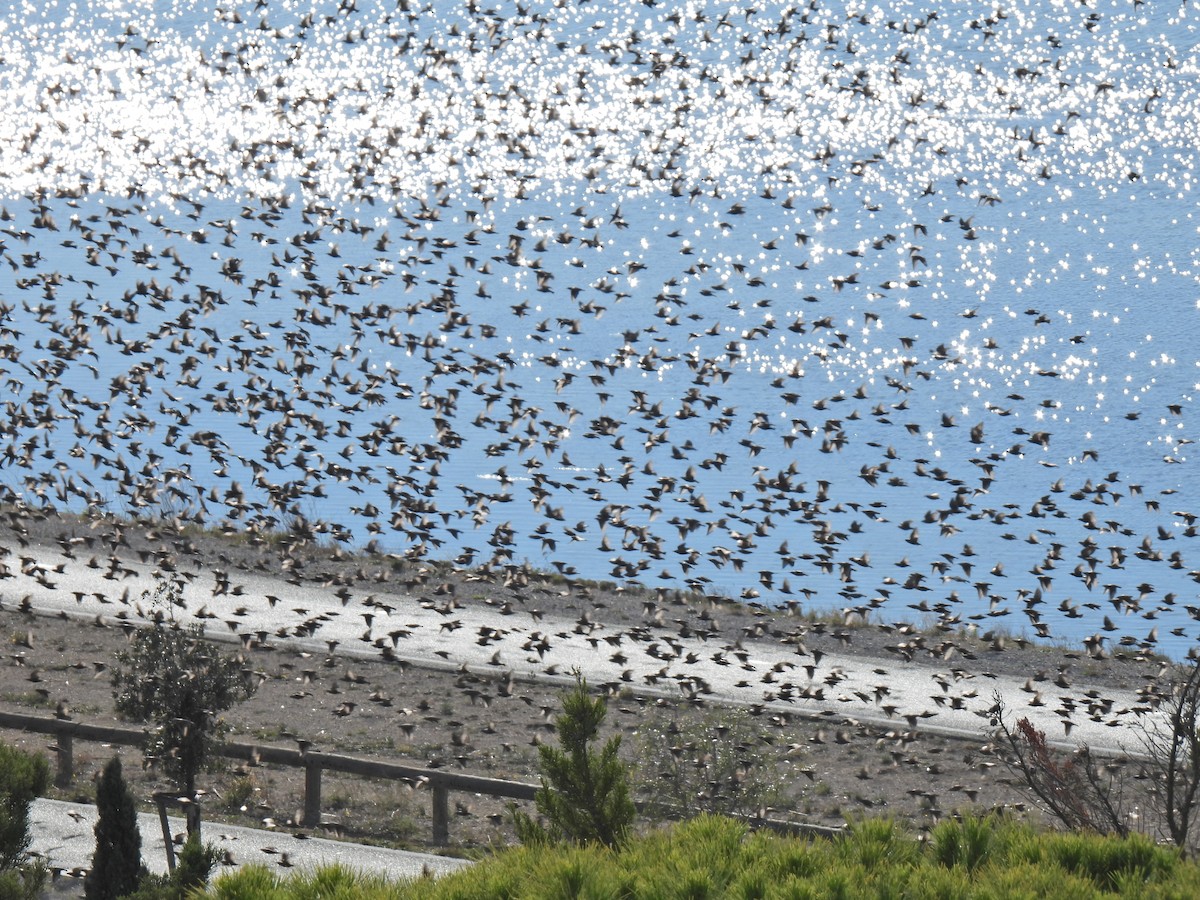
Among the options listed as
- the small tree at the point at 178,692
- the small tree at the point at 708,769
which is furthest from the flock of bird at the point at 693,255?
the small tree at the point at 178,692

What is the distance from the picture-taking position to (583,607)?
1362 inches

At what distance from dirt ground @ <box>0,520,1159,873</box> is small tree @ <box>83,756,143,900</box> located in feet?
11.0

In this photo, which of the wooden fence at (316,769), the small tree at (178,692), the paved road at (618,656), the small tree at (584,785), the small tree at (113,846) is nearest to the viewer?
the small tree at (584,785)

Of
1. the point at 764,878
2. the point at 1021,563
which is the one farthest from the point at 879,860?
the point at 1021,563

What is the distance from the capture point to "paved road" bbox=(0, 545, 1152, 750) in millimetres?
27312

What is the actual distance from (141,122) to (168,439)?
7626 cm

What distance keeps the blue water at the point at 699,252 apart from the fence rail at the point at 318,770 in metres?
44.8

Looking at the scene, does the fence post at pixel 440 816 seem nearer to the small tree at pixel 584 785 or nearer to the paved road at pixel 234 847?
the paved road at pixel 234 847

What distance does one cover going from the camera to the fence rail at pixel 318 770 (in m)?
20.8

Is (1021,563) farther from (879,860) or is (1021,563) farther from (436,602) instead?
(879,860)

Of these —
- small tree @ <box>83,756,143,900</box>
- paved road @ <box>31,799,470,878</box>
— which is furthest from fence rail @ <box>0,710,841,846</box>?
small tree @ <box>83,756,143,900</box>

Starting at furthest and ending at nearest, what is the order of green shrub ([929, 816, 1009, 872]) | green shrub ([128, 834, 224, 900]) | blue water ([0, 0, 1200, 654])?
blue water ([0, 0, 1200, 654])
green shrub ([128, 834, 224, 900])
green shrub ([929, 816, 1009, 872])

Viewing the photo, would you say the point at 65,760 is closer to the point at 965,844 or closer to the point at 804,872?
the point at 804,872

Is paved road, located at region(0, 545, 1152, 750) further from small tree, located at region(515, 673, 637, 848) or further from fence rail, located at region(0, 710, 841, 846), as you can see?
small tree, located at region(515, 673, 637, 848)
